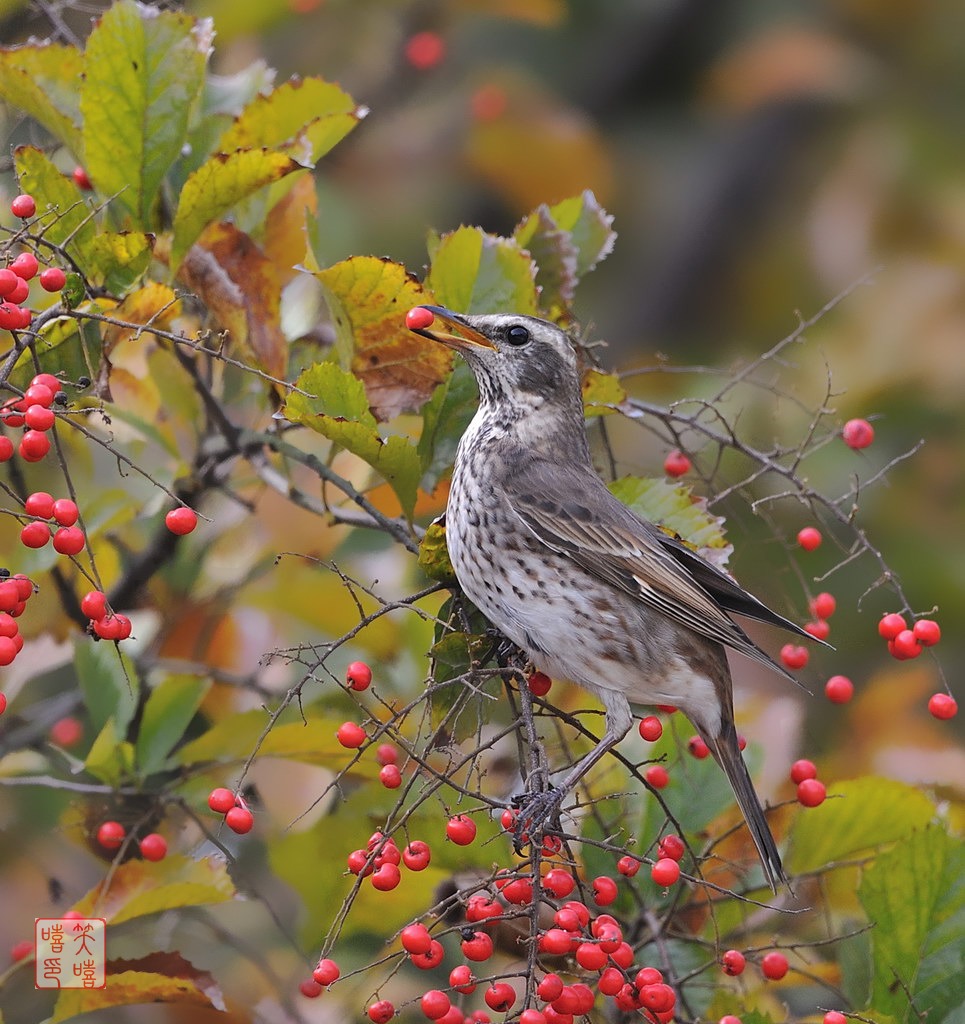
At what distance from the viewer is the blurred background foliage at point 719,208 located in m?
4.19

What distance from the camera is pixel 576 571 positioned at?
343cm

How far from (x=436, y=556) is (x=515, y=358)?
622mm

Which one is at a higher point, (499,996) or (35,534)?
(35,534)

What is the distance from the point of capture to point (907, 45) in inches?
307

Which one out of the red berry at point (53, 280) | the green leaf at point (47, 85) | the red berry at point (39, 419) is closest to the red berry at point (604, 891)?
the red berry at point (39, 419)

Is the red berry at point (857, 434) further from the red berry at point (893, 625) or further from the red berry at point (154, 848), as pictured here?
the red berry at point (154, 848)

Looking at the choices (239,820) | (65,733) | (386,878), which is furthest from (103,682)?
(386,878)

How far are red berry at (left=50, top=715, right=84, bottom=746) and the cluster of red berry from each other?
20.2 inches

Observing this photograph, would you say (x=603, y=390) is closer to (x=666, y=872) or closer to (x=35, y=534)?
(x=666, y=872)

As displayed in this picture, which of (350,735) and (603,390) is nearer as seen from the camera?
(350,735)

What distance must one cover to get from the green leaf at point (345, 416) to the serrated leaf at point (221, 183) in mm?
431

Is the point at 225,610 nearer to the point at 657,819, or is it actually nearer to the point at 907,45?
the point at 657,819

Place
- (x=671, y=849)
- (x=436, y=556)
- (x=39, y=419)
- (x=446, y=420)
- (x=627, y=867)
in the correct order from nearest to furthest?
1. (x=39, y=419)
2. (x=671, y=849)
3. (x=627, y=867)
4. (x=436, y=556)
5. (x=446, y=420)

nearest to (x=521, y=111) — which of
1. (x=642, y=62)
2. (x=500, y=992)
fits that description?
(x=642, y=62)
